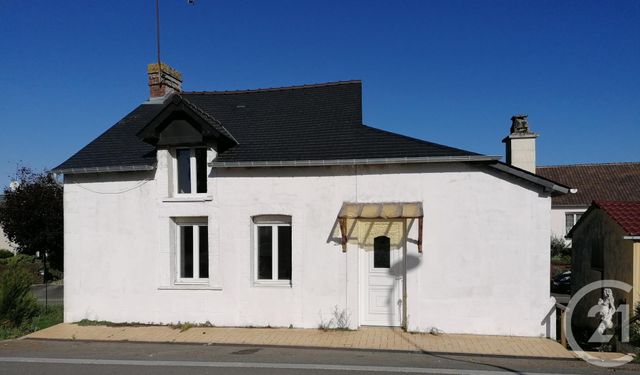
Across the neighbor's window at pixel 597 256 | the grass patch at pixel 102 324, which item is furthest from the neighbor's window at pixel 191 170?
the neighbor's window at pixel 597 256

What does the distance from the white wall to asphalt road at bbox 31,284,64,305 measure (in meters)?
7.19

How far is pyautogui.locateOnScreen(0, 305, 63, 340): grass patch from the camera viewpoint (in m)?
9.53

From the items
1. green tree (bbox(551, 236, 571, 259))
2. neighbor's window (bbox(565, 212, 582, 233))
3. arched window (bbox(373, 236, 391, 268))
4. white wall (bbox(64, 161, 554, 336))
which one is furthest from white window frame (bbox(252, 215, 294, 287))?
neighbor's window (bbox(565, 212, 582, 233))

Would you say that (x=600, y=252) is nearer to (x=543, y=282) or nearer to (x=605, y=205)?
(x=605, y=205)

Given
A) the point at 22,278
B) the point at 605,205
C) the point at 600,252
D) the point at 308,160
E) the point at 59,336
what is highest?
the point at 308,160

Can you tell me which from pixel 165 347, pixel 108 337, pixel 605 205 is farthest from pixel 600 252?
pixel 108 337

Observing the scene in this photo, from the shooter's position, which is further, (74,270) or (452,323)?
(74,270)

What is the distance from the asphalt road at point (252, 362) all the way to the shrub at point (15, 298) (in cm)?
194

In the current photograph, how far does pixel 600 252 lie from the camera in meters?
9.75

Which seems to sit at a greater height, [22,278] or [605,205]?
[605,205]

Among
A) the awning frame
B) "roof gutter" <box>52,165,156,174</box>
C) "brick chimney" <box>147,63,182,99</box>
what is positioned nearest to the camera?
the awning frame

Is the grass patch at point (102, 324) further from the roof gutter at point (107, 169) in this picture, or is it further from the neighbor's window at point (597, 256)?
the neighbor's window at point (597, 256)

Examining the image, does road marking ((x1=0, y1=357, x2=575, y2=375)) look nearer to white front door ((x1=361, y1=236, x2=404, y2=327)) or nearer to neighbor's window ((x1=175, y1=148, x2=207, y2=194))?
white front door ((x1=361, y1=236, x2=404, y2=327))

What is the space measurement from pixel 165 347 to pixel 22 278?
4.67 meters
